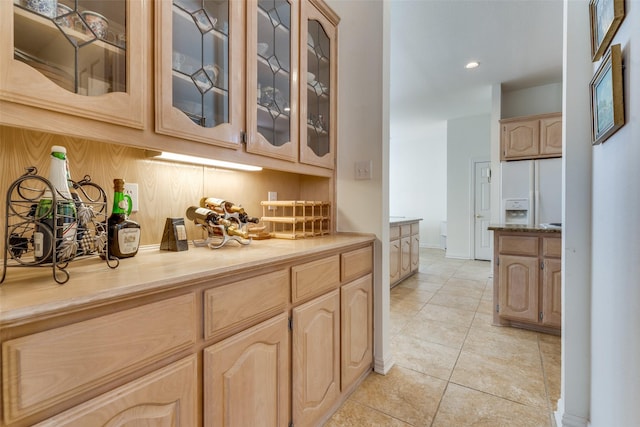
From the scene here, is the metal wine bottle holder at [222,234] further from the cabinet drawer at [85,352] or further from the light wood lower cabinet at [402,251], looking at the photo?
the light wood lower cabinet at [402,251]

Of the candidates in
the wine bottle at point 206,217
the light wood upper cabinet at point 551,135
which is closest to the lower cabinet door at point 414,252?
the light wood upper cabinet at point 551,135

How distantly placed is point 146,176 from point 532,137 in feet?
15.0

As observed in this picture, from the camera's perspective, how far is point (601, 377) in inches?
43.6

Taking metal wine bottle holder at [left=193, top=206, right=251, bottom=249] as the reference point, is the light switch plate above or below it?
above

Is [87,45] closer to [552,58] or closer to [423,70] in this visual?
[423,70]

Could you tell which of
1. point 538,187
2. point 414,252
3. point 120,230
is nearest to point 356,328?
point 120,230

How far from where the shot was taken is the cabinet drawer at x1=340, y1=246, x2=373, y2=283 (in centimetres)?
151

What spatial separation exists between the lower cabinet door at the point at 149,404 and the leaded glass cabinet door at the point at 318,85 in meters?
1.19

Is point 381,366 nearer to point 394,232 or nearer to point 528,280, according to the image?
point 528,280

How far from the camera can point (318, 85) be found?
1.81 meters

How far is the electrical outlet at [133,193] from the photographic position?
1210mm

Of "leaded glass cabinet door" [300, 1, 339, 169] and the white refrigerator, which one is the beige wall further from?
the white refrigerator

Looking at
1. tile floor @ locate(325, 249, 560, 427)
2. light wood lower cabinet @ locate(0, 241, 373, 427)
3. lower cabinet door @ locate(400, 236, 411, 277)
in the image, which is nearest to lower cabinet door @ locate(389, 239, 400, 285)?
lower cabinet door @ locate(400, 236, 411, 277)

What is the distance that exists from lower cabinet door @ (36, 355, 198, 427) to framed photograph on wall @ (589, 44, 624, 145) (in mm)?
1469
